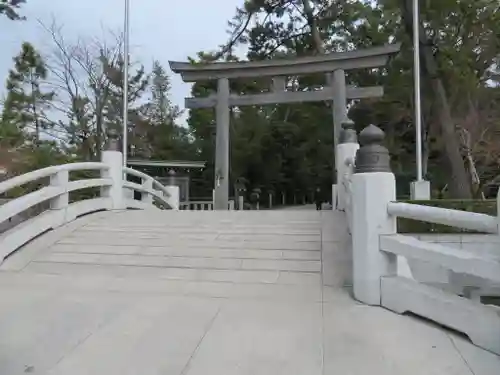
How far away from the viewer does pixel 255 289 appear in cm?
390

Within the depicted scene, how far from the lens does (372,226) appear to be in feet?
11.4

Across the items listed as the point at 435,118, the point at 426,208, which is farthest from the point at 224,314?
the point at 435,118

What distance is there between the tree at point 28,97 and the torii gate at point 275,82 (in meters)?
9.67

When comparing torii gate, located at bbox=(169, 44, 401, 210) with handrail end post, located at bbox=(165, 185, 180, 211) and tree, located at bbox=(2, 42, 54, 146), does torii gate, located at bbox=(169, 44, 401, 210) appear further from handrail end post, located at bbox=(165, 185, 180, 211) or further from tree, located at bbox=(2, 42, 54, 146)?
tree, located at bbox=(2, 42, 54, 146)

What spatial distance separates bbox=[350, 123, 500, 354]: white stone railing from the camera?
2.58 meters

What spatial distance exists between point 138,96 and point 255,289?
1940 cm

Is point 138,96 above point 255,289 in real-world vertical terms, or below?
above

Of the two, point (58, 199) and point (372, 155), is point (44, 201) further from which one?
point (372, 155)

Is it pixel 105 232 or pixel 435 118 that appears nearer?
pixel 105 232

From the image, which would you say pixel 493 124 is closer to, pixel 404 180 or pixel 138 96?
pixel 404 180

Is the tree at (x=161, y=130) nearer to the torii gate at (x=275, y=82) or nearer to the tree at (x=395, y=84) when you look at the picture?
the tree at (x=395, y=84)

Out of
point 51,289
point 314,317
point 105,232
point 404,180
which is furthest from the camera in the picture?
point 404,180

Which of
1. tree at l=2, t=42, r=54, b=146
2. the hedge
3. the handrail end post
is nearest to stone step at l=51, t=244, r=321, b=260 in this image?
the hedge

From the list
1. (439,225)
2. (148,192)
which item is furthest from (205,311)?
(148,192)
